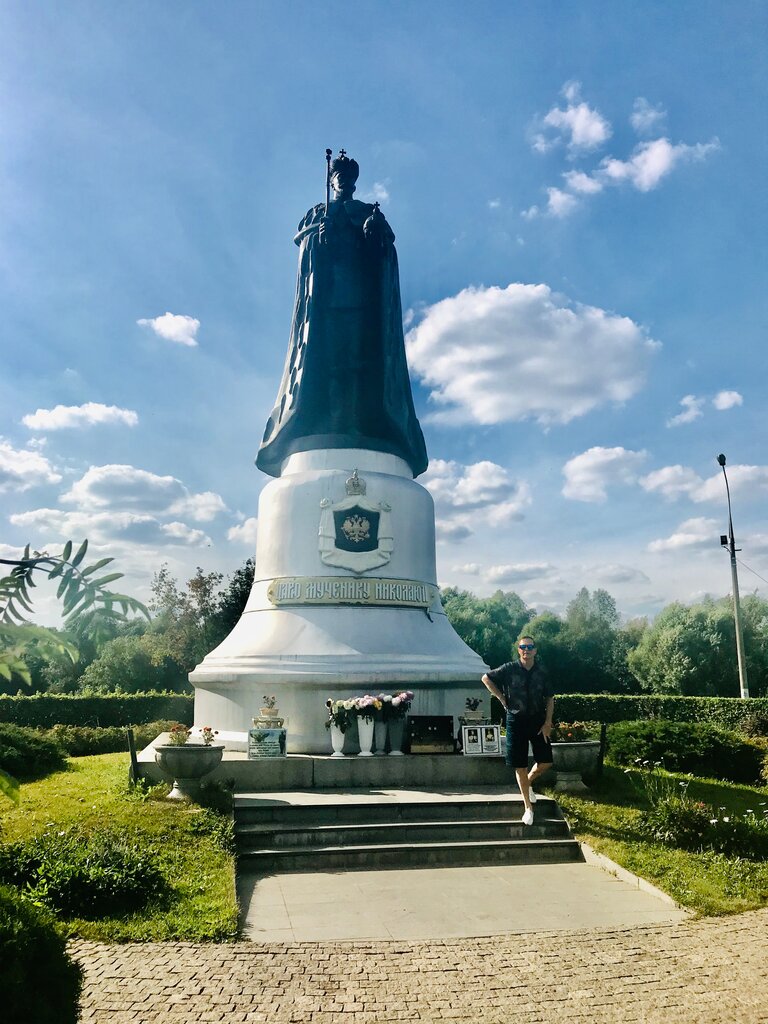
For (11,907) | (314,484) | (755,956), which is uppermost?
(314,484)

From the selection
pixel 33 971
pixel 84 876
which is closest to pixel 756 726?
pixel 84 876

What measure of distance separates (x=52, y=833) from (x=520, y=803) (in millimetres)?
5962

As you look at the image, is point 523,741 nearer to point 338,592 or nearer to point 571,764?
point 571,764

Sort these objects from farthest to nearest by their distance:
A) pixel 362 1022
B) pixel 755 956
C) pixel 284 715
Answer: pixel 284 715, pixel 755 956, pixel 362 1022

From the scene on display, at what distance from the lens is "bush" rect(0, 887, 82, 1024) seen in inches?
147

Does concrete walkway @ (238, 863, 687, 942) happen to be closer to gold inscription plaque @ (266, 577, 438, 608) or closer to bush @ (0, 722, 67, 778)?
gold inscription plaque @ (266, 577, 438, 608)

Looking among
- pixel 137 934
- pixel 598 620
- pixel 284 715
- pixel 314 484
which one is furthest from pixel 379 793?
pixel 598 620

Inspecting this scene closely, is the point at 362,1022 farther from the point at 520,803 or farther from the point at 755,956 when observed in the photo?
the point at 520,803

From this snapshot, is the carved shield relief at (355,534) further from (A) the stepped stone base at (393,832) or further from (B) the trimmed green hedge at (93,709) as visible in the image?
(B) the trimmed green hedge at (93,709)

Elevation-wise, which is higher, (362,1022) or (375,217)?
(375,217)

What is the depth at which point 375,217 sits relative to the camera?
64.1 ft

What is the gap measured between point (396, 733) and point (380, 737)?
19.4 inches

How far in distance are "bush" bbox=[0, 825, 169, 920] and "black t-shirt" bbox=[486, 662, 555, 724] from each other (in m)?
4.57

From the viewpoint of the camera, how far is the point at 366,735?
1384 centimetres
